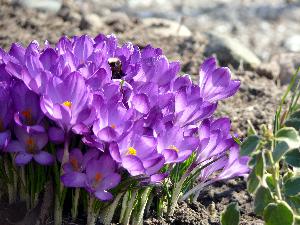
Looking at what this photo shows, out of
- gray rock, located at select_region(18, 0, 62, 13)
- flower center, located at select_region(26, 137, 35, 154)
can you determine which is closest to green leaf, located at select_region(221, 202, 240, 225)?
flower center, located at select_region(26, 137, 35, 154)

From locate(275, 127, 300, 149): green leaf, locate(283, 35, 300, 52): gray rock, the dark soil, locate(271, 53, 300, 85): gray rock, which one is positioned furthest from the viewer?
locate(283, 35, 300, 52): gray rock

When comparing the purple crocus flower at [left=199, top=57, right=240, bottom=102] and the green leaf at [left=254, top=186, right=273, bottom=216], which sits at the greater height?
the purple crocus flower at [left=199, top=57, right=240, bottom=102]

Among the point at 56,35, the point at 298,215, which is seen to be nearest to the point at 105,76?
the point at 298,215

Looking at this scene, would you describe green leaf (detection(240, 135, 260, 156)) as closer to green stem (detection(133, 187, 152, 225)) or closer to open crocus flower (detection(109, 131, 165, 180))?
open crocus flower (detection(109, 131, 165, 180))

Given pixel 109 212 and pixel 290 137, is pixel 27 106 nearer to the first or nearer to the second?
pixel 109 212

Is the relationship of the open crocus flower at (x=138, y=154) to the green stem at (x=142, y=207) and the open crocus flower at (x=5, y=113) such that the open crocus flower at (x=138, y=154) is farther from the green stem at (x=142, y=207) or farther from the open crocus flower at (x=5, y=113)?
the open crocus flower at (x=5, y=113)

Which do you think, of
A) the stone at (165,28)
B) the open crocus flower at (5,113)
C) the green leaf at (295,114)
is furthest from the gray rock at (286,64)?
the open crocus flower at (5,113)

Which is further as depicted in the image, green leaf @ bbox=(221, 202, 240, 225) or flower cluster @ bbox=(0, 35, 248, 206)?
green leaf @ bbox=(221, 202, 240, 225)
